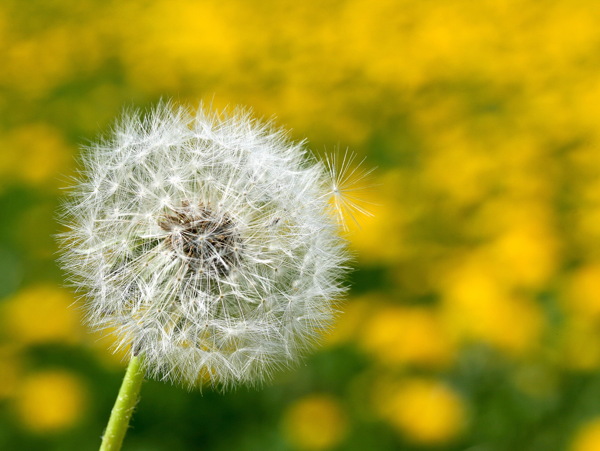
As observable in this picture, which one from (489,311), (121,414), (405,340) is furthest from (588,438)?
(121,414)

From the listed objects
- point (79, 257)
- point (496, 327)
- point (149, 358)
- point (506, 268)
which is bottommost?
point (149, 358)

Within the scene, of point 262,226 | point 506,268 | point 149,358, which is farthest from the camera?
point 506,268

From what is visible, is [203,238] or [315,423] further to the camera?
[315,423]

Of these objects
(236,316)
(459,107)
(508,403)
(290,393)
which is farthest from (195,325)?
→ (459,107)

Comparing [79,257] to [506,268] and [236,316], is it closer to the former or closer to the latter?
[236,316]

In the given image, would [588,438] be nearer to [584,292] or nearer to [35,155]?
[584,292]

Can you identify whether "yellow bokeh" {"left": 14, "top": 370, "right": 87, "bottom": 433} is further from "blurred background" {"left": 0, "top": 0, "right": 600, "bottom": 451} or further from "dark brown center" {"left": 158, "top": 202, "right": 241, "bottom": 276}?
"dark brown center" {"left": 158, "top": 202, "right": 241, "bottom": 276}
